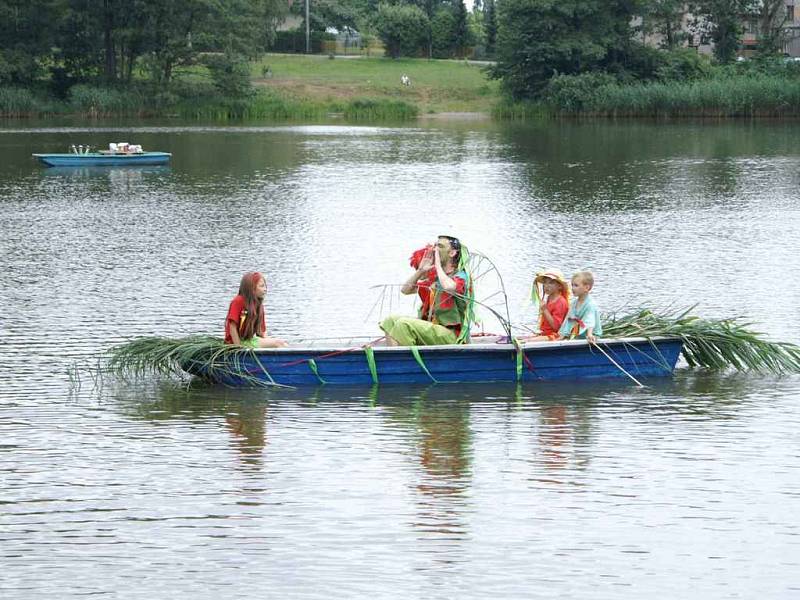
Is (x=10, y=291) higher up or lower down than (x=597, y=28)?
lower down

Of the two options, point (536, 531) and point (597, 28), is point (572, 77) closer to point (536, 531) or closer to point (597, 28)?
point (597, 28)

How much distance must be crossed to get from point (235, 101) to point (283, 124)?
6999 mm

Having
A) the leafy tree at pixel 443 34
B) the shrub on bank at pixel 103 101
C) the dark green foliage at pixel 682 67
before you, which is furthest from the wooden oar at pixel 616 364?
the leafy tree at pixel 443 34

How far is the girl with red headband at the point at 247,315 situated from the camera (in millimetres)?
14547

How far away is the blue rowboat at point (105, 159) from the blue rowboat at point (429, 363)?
31556mm

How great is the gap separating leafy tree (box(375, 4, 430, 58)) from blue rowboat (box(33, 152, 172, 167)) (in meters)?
52.5

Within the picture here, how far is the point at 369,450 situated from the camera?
1255 centimetres

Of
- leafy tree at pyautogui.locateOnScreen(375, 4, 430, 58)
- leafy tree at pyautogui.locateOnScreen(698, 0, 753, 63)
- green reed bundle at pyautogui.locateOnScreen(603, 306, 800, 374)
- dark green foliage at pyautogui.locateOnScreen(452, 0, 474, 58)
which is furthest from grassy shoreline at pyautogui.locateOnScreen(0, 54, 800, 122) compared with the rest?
green reed bundle at pyautogui.locateOnScreen(603, 306, 800, 374)

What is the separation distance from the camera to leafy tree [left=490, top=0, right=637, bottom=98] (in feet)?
257

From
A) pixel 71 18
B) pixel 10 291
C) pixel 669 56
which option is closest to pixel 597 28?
pixel 669 56

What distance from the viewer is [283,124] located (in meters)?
69.5

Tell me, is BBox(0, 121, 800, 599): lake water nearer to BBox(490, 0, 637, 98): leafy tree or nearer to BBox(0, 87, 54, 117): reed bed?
BBox(0, 87, 54, 117): reed bed

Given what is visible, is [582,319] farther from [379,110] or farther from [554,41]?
[554,41]

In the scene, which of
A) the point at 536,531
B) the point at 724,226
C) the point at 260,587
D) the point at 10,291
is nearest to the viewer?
the point at 260,587
